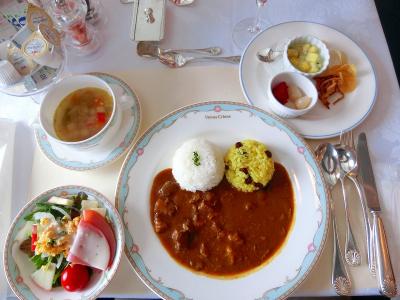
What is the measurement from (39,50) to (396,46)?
7.74 feet

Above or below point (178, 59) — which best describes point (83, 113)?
below

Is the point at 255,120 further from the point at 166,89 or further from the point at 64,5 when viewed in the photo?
the point at 64,5

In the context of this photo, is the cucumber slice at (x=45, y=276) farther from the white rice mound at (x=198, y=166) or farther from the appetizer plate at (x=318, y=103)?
the appetizer plate at (x=318, y=103)

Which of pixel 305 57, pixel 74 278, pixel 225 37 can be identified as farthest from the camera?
pixel 225 37

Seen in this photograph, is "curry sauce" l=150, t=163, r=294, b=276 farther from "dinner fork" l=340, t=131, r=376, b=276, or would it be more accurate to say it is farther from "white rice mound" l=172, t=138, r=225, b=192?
"dinner fork" l=340, t=131, r=376, b=276

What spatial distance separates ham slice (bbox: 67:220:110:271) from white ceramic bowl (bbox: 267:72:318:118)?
0.82m

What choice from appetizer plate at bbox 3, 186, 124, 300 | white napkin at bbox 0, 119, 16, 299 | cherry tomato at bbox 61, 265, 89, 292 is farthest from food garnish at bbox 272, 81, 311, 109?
white napkin at bbox 0, 119, 16, 299

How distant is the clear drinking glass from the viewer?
5.14 feet

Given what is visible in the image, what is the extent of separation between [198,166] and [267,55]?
1.95 feet

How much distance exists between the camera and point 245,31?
5.21 ft

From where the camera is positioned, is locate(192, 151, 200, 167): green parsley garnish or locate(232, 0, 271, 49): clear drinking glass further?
locate(232, 0, 271, 49): clear drinking glass

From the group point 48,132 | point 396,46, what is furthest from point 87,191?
point 396,46

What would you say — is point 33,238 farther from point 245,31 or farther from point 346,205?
point 245,31

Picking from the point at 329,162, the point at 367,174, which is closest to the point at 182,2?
the point at 329,162
